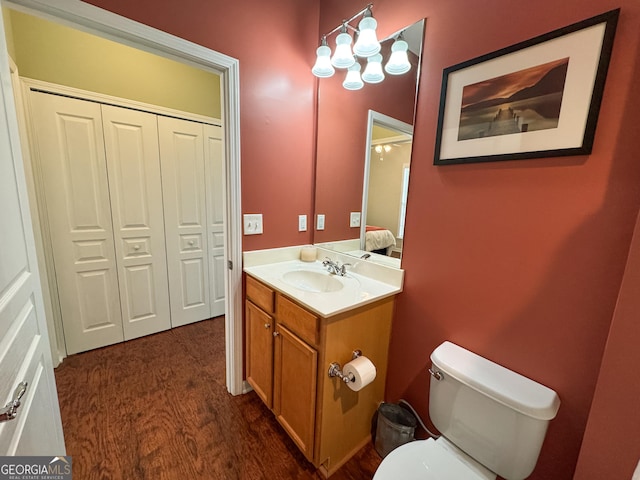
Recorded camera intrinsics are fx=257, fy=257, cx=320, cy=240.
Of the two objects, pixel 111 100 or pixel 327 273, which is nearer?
pixel 327 273

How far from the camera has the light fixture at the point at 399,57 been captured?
1238mm

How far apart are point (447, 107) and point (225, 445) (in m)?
1.98

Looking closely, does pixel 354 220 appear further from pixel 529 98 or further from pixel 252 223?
pixel 529 98

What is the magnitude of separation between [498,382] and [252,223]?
1.40 m

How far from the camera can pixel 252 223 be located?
159cm

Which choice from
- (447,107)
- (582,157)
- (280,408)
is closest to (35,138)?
(280,408)

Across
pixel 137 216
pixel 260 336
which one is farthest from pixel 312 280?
pixel 137 216

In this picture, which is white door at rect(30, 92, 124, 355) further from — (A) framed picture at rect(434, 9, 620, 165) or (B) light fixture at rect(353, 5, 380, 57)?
(A) framed picture at rect(434, 9, 620, 165)

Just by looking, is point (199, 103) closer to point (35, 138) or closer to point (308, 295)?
point (35, 138)

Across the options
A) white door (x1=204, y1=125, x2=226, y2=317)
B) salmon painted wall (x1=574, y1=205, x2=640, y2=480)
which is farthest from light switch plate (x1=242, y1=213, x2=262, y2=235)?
A: salmon painted wall (x1=574, y1=205, x2=640, y2=480)

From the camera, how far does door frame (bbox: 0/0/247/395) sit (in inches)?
39.8

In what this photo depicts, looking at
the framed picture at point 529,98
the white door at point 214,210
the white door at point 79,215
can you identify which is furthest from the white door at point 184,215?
the framed picture at point 529,98

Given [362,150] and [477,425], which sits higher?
[362,150]

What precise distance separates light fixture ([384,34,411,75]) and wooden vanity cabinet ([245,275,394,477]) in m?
1.15
